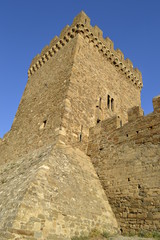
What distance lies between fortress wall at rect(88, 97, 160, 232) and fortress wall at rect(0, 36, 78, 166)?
195 cm

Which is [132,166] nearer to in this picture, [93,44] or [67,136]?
[67,136]

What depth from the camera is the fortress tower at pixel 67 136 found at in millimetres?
5230

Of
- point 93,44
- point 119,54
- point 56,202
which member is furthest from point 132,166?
point 119,54

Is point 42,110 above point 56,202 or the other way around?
above

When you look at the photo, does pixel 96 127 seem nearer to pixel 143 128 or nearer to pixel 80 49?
pixel 143 128

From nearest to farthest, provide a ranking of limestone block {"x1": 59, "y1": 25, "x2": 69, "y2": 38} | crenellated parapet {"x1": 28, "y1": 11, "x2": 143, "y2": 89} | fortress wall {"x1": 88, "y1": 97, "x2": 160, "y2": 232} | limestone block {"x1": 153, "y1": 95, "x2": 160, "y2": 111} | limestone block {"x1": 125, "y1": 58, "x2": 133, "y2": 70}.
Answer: fortress wall {"x1": 88, "y1": 97, "x2": 160, "y2": 232} → limestone block {"x1": 153, "y1": 95, "x2": 160, "y2": 111} → crenellated parapet {"x1": 28, "y1": 11, "x2": 143, "y2": 89} → limestone block {"x1": 59, "y1": 25, "x2": 69, "y2": 38} → limestone block {"x1": 125, "y1": 58, "x2": 133, "y2": 70}

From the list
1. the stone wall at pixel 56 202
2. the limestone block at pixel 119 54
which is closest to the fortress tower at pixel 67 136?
the stone wall at pixel 56 202

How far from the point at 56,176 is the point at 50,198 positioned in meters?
0.84

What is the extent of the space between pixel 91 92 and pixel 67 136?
3381 mm

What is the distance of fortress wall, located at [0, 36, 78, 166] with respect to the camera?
8859 millimetres

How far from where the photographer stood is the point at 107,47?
13.3m

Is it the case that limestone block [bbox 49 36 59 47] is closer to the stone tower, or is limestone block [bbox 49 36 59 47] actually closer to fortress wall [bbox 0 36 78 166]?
the stone tower

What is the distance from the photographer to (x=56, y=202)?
18.2ft

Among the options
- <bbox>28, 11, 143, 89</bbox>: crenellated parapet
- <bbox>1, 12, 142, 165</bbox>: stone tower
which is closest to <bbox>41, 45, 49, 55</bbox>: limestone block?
<bbox>28, 11, 143, 89</bbox>: crenellated parapet
